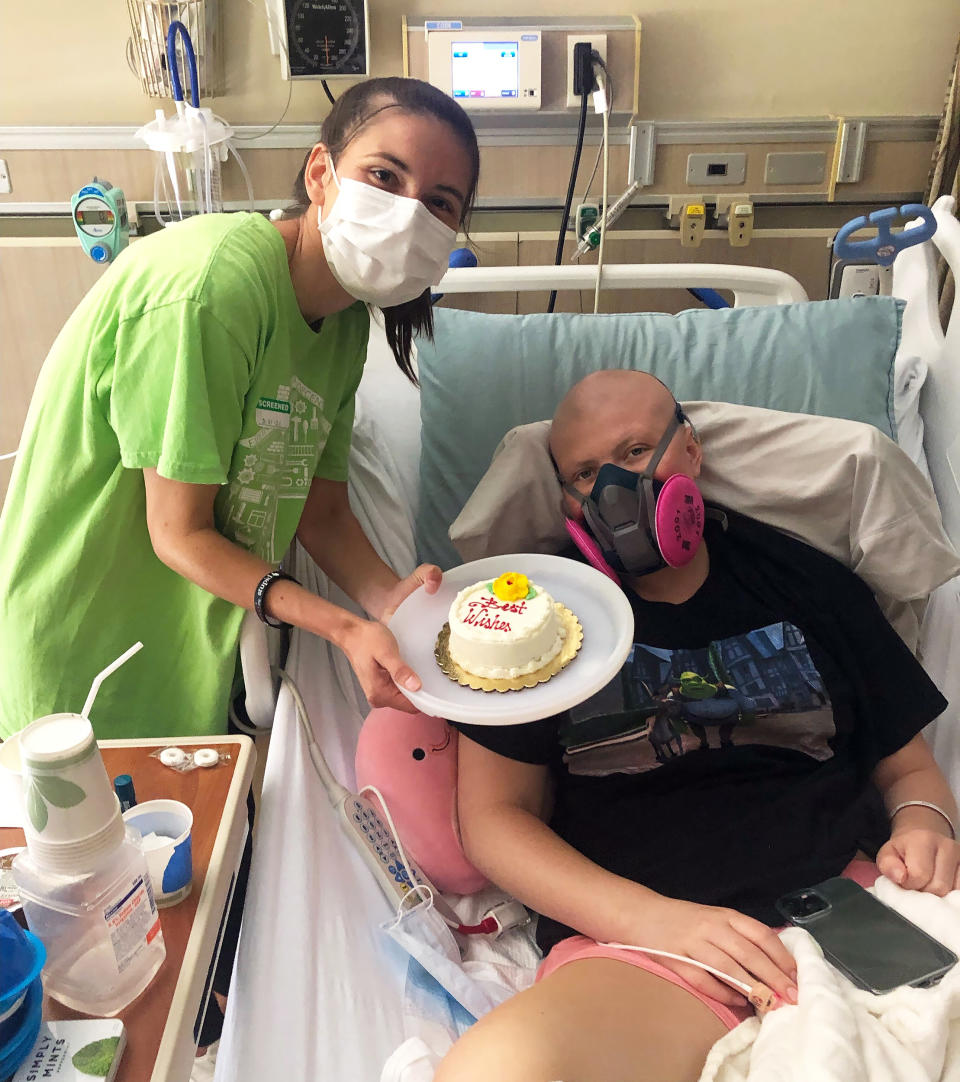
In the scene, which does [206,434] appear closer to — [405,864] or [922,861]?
[405,864]

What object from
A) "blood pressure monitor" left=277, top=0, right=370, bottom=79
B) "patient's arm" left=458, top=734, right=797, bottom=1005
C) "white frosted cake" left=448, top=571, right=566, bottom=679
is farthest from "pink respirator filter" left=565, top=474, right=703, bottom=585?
"blood pressure monitor" left=277, top=0, right=370, bottom=79

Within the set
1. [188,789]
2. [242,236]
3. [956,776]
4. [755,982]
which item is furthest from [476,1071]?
[242,236]

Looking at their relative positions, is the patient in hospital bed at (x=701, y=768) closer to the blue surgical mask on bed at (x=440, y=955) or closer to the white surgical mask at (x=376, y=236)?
the blue surgical mask on bed at (x=440, y=955)

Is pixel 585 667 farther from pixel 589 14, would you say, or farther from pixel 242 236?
pixel 589 14

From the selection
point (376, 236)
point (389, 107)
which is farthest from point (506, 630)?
point (389, 107)

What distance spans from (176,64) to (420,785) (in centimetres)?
197

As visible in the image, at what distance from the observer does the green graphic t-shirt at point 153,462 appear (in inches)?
42.9

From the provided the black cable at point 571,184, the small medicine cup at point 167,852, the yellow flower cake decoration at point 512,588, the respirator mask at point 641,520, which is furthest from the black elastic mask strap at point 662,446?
the black cable at point 571,184

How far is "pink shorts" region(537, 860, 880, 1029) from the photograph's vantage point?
0.96m

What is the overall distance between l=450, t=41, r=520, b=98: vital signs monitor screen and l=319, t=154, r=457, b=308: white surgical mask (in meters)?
1.27

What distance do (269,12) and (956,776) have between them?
2411mm

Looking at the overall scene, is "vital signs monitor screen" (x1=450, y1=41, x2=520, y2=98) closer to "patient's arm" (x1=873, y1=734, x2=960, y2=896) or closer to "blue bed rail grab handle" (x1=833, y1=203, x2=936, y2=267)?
"blue bed rail grab handle" (x1=833, y1=203, x2=936, y2=267)

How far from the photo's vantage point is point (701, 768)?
4.06 feet

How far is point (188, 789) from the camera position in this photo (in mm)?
1009
